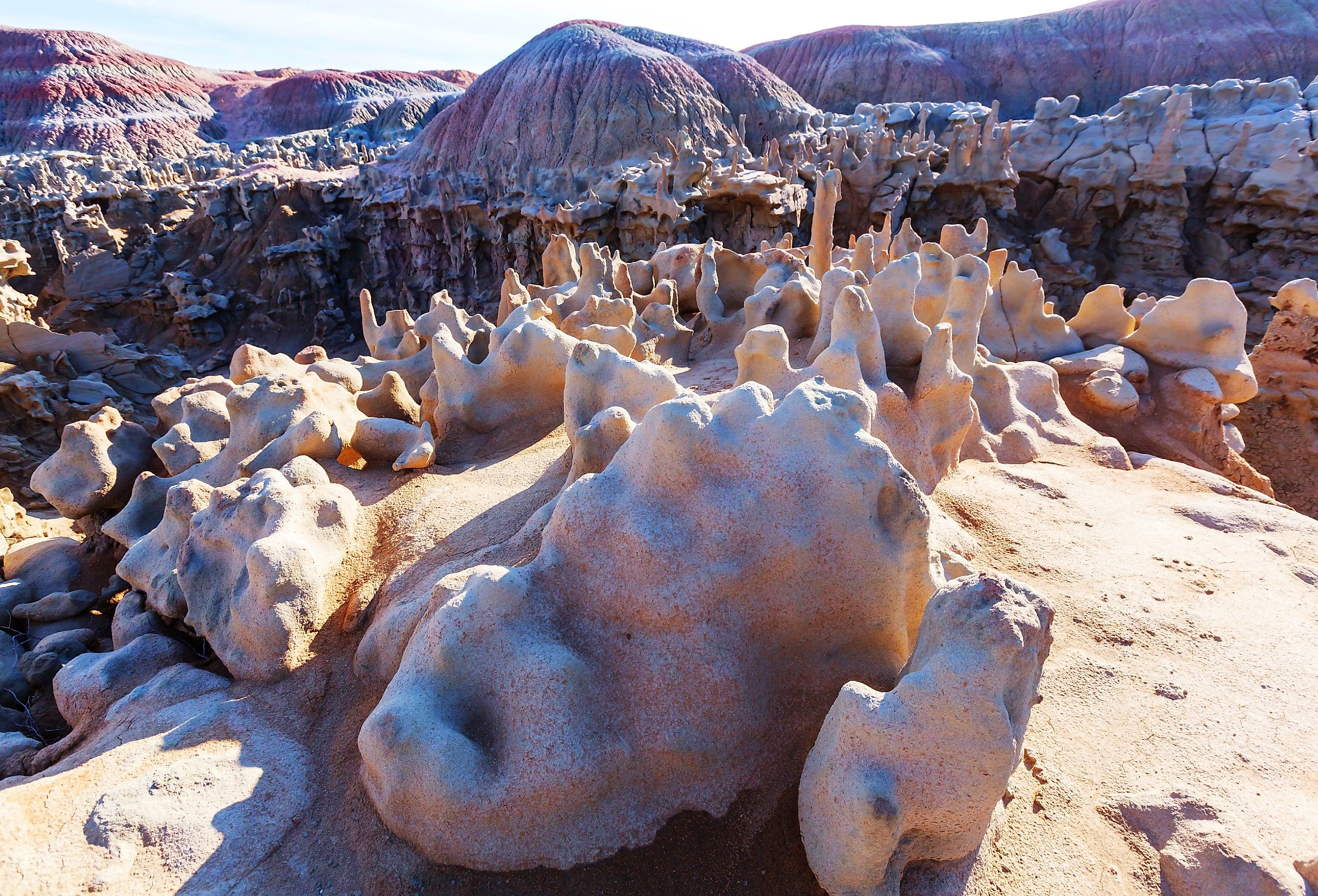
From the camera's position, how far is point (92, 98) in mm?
44250

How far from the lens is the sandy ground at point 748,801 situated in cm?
186

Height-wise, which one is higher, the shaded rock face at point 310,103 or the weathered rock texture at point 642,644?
the shaded rock face at point 310,103

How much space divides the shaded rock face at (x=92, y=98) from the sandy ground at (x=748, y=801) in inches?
1836

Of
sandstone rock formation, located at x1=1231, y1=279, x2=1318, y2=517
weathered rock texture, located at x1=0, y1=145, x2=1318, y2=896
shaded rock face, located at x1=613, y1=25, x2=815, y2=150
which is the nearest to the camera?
weathered rock texture, located at x1=0, y1=145, x2=1318, y2=896

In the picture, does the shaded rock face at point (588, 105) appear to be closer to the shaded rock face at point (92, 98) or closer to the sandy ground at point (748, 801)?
the shaded rock face at point (92, 98)

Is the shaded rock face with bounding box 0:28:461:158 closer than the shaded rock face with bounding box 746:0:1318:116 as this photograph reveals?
No

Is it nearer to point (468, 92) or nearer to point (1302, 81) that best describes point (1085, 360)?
point (468, 92)

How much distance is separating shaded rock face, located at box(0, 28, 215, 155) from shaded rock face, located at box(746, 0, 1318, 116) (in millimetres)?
35579

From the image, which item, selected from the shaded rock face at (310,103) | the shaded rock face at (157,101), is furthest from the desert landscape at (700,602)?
the shaded rock face at (310,103)

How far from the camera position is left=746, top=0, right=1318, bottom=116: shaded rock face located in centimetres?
3162

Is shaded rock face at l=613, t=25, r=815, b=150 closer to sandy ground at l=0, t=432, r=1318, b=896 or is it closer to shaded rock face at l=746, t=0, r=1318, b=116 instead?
shaded rock face at l=746, t=0, r=1318, b=116

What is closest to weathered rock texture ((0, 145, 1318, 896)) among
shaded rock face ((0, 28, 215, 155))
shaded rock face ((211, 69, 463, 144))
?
shaded rock face ((0, 28, 215, 155))

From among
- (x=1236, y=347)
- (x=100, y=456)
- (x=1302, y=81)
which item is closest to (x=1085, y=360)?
(x=1236, y=347)

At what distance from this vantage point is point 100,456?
437 centimetres
